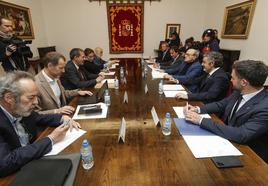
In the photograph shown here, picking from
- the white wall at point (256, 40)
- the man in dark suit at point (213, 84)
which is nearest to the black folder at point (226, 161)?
the man in dark suit at point (213, 84)

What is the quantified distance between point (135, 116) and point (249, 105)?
0.80 m

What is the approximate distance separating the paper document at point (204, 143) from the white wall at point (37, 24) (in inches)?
200

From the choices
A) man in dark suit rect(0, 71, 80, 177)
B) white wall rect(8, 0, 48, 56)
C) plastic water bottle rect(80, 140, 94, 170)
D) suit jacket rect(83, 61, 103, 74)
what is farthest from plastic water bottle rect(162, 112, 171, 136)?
white wall rect(8, 0, 48, 56)

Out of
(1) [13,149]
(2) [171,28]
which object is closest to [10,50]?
(1) [13,149]

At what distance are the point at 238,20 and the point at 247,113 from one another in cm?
387

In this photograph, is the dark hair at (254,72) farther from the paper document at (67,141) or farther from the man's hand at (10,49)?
the man's hand at (10,49)

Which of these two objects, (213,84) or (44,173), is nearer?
(44,173)

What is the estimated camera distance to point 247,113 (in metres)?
1.17

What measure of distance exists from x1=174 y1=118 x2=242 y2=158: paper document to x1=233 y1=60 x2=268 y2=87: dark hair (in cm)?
47

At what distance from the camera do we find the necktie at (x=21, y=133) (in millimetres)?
1115

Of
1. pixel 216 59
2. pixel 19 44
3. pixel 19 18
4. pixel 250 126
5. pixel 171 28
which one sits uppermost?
pixel 19 18

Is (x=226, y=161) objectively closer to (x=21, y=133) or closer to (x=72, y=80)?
(x=21, y=133)

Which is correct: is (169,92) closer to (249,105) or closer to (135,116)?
(135,116)

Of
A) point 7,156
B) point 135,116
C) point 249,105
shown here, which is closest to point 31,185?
point 7,156
